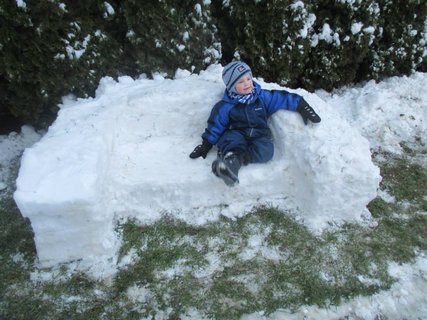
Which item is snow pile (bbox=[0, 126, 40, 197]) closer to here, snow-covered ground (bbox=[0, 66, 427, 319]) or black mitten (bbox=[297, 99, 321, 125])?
snow-covered ground (bbox=[0, 66, 427, 319])

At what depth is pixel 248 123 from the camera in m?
4.33

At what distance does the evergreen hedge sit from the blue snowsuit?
A: 1.07 m

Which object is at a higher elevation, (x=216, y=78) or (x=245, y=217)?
(x=216, y=78)

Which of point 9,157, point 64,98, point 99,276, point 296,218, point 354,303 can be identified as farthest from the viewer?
point 9,157

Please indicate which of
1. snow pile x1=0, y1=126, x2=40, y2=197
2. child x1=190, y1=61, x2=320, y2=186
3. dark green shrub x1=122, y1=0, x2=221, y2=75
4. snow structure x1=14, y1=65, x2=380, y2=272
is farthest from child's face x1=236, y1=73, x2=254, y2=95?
snow pile x1=0, y1=126, x2=40, y2=197

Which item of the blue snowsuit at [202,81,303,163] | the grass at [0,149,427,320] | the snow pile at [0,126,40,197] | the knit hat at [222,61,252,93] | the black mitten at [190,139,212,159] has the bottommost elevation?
the grass at [0,149,427,320]

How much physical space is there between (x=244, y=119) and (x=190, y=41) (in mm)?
1255

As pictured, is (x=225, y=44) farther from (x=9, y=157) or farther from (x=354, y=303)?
(x=354, y=303)

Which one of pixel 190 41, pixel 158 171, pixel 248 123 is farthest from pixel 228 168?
pixel 190 41

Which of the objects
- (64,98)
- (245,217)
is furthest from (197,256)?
(64,98)

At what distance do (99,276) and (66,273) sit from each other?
1.02 ft

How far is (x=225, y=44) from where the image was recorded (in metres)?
5.43

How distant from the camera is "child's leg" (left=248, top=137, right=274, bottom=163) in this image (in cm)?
426

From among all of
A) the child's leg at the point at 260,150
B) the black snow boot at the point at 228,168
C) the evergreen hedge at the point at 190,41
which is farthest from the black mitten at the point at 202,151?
the evergreen hedge at the point at 190,41
